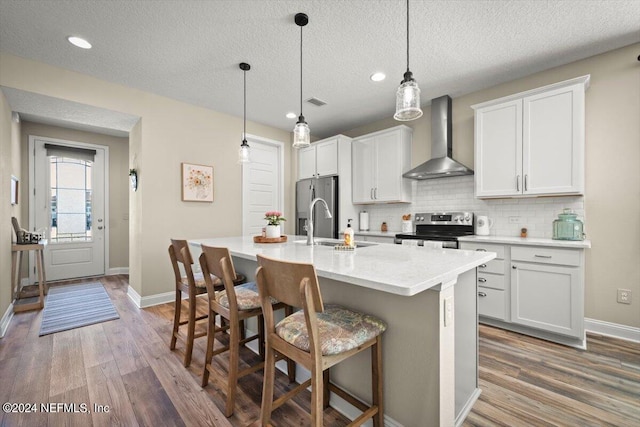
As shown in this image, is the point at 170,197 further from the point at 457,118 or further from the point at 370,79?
the point at 457,118

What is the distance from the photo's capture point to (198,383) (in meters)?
1.90

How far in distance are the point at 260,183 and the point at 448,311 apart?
160 inches

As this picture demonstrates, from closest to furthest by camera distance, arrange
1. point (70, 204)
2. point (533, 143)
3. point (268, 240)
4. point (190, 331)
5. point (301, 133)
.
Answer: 1. point (190, 331)
2. point (301, 133)
3. point (268, 240)
4. point (533, 143)
5. point (70, 204)

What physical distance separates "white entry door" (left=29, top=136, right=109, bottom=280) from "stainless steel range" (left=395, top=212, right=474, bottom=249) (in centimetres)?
551

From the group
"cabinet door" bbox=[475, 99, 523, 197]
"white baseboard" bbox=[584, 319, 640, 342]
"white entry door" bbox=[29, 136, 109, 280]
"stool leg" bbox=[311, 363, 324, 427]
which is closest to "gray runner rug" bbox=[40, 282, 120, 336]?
"white entry door" bbox=[29, 136, 109, 280]

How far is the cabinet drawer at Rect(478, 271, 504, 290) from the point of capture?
9.24 feet

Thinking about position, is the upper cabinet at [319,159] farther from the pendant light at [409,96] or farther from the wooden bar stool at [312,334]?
the wooden bar stool at [312,334]

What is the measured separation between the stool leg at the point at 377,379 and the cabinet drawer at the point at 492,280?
6.75 ft

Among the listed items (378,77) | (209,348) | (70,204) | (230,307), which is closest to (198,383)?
(209,348)

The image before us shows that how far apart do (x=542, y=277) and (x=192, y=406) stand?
9.89 feet

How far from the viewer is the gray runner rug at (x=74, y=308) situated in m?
2.94

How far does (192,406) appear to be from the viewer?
1675mm

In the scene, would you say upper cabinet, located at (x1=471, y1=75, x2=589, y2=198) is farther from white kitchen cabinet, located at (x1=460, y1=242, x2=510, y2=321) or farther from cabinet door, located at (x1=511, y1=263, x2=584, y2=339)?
cabinet door, located at (x1=511, y1=263, x2=584, y2=339)

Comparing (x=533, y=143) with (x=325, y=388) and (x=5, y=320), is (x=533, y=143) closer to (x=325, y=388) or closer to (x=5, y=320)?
(x=325, y=388)
